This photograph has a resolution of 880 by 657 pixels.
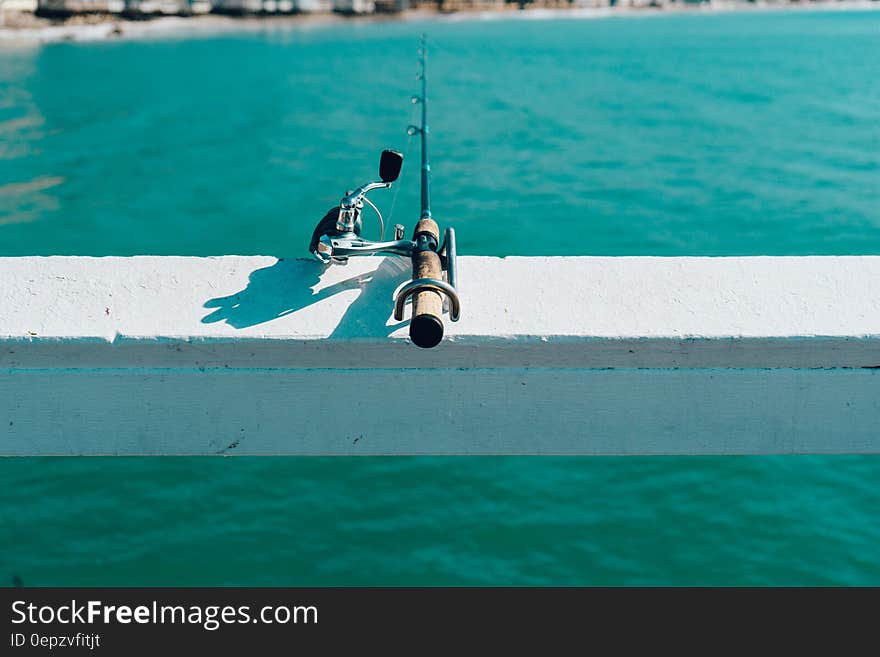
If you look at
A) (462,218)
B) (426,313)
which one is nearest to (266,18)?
(462,218)

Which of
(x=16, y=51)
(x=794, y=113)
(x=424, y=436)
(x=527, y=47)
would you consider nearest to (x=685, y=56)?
(x=527, y=47)

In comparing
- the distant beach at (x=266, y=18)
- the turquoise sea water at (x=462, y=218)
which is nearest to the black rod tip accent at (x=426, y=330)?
the turquoise sea water at (x=462, y=218)

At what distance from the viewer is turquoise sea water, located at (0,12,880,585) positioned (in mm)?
4246

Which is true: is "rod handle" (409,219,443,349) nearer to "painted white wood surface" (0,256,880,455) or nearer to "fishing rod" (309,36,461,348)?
"fishing rod" (309,36,461,348)

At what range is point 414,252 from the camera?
239cm

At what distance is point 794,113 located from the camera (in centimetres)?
2044

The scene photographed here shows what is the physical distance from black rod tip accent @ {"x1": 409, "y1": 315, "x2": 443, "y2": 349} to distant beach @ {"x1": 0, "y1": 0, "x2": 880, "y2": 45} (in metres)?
52.9

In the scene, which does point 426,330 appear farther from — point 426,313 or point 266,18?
point 266,18

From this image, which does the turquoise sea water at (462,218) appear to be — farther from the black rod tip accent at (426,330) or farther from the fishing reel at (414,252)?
the black rod tip accent at (426,330)

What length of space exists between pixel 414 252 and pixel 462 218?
9.61 metres

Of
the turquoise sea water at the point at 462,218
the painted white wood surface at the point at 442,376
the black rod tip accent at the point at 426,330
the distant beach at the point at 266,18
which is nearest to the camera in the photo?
the black rod tip accent at the point at 426,330

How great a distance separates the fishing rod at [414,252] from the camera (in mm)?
1972

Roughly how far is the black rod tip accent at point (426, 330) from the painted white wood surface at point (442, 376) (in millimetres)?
163

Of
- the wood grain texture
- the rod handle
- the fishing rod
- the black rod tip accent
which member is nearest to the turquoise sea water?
the wood grain texture
